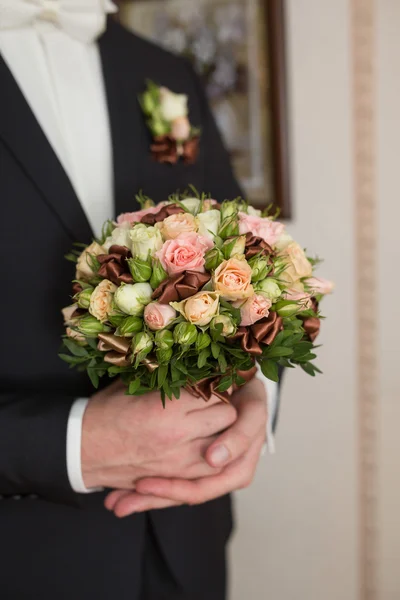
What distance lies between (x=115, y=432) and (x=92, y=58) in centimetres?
80

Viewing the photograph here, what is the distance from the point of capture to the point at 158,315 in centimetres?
79

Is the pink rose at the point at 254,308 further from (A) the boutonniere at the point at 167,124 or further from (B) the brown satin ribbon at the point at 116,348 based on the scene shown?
(A) the boutonniere at the point at 167,124

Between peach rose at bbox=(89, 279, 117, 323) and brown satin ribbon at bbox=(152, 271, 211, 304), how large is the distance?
66 mm

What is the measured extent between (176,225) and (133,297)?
0.39ft

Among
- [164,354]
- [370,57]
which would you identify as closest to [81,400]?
[164,354]

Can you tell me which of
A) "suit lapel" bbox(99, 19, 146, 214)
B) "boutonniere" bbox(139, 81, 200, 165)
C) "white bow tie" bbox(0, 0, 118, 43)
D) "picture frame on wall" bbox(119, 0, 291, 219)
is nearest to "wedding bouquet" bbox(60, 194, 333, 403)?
"suit lapel" bbox(99, 19, 146, 214)

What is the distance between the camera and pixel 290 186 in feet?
6.15

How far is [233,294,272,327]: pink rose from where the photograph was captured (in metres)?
0.81

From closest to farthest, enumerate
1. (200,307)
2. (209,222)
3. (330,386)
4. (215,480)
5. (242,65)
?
1. (200,307)
2. (209,222)
3. (215,480)
4. (242,65)
5. (330,386)

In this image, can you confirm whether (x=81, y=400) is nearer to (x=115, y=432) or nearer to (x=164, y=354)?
(x=115, y=432)

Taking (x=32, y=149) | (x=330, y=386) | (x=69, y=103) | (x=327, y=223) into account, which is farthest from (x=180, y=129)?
(x=330, y=386)

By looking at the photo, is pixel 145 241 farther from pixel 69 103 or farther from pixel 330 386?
pixel 330 386

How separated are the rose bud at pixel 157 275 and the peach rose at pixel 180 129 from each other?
0.50m

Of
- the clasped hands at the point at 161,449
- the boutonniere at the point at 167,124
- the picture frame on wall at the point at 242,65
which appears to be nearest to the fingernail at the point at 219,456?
the clasped hands at the point at 161,449
